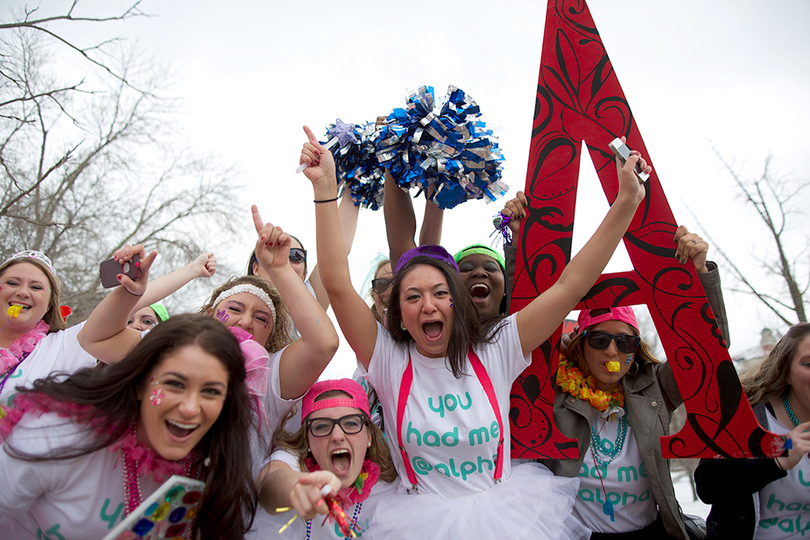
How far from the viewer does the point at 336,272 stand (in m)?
2.65

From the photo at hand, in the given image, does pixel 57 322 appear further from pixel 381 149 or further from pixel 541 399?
pixel 541 399

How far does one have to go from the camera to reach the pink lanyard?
2.58m

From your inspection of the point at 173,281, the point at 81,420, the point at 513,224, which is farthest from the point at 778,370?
the point at 173,281

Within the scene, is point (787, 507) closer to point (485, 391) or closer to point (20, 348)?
point (485, 391)

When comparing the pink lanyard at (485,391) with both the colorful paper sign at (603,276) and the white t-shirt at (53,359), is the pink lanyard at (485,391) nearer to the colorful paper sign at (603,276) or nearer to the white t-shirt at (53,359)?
the colorful paper sign at (603,276)

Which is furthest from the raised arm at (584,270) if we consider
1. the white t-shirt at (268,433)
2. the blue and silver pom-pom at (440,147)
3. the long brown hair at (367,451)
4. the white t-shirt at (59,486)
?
the white t-shirt at (59,486)

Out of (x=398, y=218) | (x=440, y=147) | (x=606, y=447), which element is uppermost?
(x=440, y=147)

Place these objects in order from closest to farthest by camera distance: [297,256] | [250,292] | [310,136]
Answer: [310,136] < [250,292] < [297,256]

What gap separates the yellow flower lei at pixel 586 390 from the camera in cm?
301

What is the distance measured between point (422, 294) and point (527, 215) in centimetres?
89

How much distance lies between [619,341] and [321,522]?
1.87 metres

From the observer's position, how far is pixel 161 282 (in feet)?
11.8

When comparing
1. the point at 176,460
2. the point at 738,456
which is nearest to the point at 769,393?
the point at 738,456

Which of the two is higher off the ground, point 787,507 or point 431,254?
point 431,254
